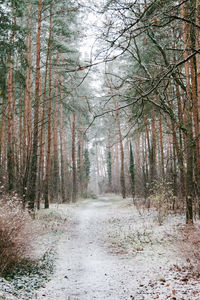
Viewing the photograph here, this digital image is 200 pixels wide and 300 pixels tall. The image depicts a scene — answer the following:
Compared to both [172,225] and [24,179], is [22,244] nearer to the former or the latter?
[24,179]

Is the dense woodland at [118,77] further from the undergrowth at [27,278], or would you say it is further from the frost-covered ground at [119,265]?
the undergrowth at [27,278]

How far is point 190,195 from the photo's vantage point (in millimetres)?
7273

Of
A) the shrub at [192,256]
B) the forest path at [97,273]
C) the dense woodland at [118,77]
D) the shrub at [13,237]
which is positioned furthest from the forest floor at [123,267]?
the dense woodland at [118,77]

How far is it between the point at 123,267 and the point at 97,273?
0.60 m

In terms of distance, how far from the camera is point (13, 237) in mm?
4074

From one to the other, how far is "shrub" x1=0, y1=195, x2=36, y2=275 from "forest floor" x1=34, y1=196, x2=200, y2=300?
0.72 meters

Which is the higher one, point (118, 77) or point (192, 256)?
point (118, 77)

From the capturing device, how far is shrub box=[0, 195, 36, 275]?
3.97 m

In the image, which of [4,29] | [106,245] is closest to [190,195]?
[106,245]

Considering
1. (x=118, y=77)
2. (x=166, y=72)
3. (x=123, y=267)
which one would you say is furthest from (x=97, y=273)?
(x=166, y=72)

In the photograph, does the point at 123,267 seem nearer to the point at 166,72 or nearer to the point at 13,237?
the point at 13,237

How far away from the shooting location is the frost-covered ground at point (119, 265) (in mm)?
3779

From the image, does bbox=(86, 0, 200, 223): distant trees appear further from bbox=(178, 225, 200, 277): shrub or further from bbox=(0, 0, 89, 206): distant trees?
bbox=(178, 225, 200, 277): shrub

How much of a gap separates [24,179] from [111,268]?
4.03 m
